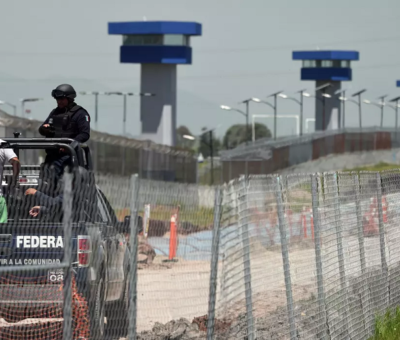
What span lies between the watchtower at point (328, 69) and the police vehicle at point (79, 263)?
366 feet

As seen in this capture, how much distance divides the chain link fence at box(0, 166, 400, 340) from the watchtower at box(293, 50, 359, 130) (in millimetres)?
109518

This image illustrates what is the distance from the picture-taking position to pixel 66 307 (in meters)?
6.20

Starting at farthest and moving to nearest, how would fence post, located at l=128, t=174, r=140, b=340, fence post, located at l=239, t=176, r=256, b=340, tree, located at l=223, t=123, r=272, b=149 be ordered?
tree, located at l=223, t=123, r=272, b=149 < fence post, located at l=239, t=176, r=256, b=340 < fence post, located at l=128, t=174, r=140, b=340

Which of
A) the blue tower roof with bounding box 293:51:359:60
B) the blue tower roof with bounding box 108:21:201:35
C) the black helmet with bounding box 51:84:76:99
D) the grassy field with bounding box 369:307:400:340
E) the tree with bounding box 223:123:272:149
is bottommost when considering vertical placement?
the grassy field with bounding box 369:307:400:340

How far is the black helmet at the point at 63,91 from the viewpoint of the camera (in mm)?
11156

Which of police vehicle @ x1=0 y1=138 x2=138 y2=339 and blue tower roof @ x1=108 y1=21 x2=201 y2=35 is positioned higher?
blue tower roof @ x1=108 y1=21 x2=201 y2=35

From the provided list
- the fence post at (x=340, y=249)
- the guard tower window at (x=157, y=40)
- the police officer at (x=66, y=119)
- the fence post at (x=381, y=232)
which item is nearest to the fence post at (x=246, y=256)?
the fence post at (x=340, y=249)

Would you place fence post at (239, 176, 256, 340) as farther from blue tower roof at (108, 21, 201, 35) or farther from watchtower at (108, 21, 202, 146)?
blue tower roof at (108, 21, 201, 35)

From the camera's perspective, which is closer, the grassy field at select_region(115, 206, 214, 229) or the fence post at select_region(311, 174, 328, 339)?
the grassy field at select_region(115, 206, 214, 229)

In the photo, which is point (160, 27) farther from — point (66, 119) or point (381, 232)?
point (66, 119)

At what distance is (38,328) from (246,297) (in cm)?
158

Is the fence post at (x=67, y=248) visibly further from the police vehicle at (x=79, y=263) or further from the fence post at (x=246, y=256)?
the fence post at (x=246, y=256)

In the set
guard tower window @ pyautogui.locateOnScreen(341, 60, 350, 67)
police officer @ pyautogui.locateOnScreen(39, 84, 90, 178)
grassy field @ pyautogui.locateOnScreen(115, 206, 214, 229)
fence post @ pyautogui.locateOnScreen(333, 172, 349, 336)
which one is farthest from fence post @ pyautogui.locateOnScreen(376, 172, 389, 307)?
guard tower window @ pyautogui.locateOnScreen(341, 60, 350, 67)

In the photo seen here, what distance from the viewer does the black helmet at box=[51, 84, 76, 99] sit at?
36.6ft
